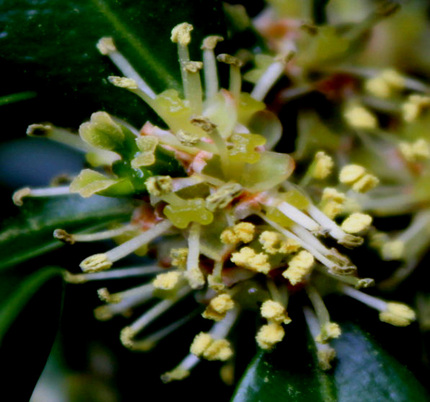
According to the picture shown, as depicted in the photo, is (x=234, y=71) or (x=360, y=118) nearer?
(x=234, y=71)

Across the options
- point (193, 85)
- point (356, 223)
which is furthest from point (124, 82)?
point (356, 223)

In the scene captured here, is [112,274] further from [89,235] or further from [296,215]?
[296,215]

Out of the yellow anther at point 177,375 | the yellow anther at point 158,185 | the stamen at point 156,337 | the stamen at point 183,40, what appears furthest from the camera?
the stamen at point 156,337

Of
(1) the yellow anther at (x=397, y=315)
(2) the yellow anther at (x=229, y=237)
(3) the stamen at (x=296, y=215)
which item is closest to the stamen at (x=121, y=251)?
(2) the yellow anther at (x=229, y=237)

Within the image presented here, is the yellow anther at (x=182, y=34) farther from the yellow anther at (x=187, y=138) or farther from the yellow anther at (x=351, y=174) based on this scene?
the yellow anther at (x=351, y=174)

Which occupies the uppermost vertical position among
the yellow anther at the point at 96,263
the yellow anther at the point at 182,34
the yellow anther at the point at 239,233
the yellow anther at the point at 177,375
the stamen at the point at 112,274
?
the yellow anther at the point at 182,34

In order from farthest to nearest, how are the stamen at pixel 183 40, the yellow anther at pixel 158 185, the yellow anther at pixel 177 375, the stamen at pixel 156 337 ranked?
the stamen at pixel 156 337, the yellow anther at pixel 177 375, the stamen at pixel 183 40, the yellow anther at pixel 158 185
